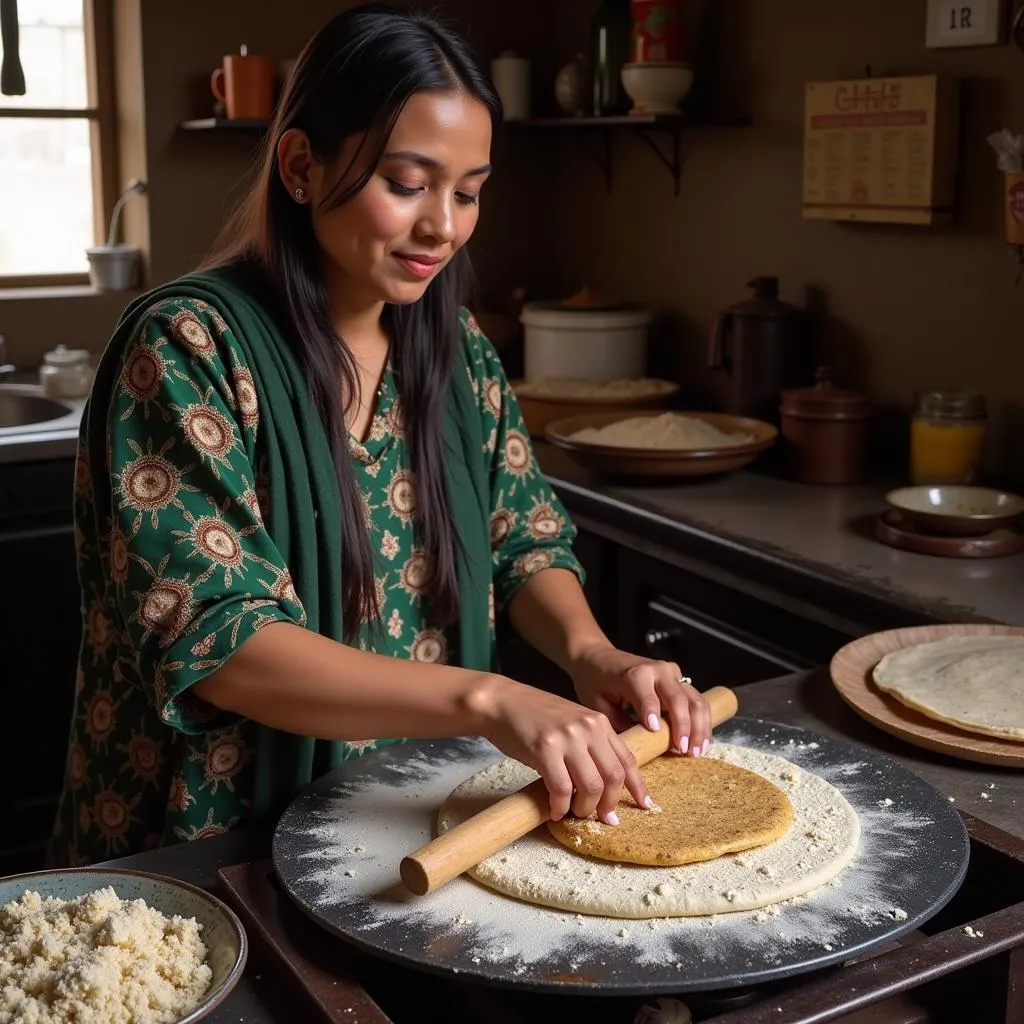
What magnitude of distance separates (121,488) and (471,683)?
13.7 inches

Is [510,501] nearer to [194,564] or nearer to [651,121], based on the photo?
[194,564]

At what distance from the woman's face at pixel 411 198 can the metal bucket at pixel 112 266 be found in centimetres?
188

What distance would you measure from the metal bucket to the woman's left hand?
210cm

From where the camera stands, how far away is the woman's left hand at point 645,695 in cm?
120

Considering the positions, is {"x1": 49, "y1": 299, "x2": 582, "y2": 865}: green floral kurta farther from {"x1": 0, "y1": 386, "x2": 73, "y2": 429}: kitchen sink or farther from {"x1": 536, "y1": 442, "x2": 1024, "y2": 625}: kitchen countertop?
{"x1": 0, "y1": 386, "x2": 73, "y2": 429}: kitchen sink

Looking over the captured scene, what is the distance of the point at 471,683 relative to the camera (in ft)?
3.65

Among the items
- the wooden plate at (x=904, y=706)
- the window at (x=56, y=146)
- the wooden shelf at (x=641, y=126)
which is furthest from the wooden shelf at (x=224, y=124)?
the wooden plate at (x=904, y=706)

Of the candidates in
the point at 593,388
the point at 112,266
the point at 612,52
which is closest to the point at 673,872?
the point at 593,388

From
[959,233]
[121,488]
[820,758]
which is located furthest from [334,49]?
[959,233]

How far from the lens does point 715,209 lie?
9.51 feet

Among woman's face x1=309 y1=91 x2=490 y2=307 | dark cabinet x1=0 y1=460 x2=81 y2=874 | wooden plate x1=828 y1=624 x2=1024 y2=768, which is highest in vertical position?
woman's face x1=309 y1=91 x2=490 y2=307

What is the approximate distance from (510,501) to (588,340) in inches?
56.5

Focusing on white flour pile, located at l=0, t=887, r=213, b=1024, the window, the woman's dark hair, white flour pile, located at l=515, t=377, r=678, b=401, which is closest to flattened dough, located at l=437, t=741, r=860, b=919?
white flour pile, located at l=0, t=887, r=213, b=1024

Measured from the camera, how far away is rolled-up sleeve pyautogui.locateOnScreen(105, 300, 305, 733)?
1.12m
